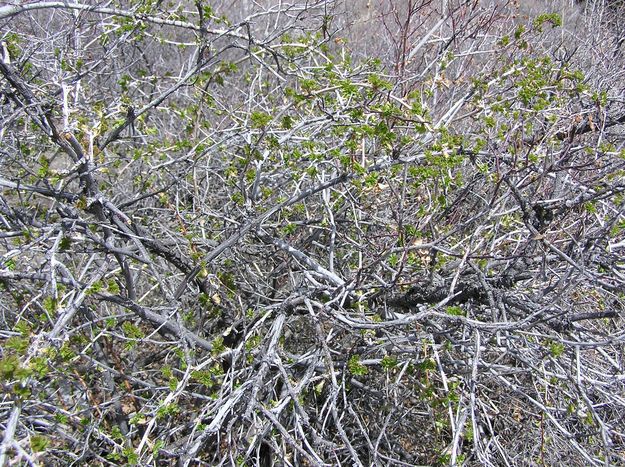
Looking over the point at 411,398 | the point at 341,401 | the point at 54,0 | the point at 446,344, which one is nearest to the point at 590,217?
the point at 446,344

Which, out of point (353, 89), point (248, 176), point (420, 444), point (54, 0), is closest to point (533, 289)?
point (420, 444)

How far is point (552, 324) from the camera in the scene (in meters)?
2.21

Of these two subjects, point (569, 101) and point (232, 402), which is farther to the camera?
point (569, 101)

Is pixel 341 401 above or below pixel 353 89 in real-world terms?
below

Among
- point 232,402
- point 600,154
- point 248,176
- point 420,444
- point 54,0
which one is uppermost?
point 54,0

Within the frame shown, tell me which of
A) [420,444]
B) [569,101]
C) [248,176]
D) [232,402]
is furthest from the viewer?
[569,101]

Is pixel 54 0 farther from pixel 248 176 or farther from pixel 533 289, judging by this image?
pixel 533 289

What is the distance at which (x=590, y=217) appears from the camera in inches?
98.1

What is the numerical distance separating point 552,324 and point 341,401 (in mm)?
1073

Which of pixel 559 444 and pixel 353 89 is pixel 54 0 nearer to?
pixel 353 89

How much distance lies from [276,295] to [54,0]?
170 cm

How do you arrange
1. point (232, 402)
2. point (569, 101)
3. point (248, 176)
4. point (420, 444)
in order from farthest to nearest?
point (569, 101) < point (420, 444) < point (248, 176) < point (232, 402)

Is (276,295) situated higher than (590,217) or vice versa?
(590,217)

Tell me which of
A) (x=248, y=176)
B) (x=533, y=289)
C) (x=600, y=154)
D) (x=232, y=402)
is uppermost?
(x=248, y=176)
